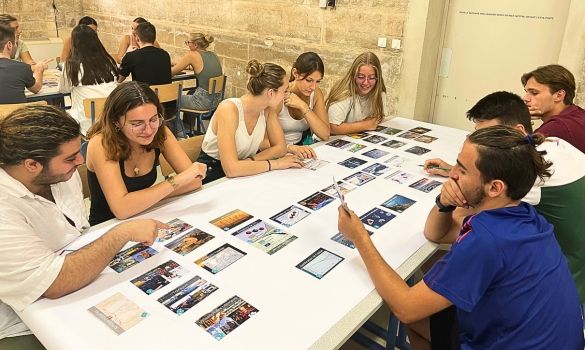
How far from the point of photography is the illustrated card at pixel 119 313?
132 cm

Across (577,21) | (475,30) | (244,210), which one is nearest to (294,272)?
(244,210)

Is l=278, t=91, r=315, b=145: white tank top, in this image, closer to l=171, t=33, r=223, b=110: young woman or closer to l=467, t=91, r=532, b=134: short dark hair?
l=467, t=91, r=532, b=134: short dark hair

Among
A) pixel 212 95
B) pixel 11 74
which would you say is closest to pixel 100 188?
pixel 11 74

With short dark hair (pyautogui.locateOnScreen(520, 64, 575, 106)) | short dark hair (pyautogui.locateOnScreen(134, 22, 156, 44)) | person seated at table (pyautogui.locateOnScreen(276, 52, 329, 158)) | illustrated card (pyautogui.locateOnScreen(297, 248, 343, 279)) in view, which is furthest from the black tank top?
short dark hair (pyautogui.locateOnScreen(134, 22, 156, 44))

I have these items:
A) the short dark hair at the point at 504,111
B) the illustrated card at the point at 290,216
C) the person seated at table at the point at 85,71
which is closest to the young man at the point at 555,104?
the short dark hair at the point at 504,111

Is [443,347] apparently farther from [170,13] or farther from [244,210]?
[170,13]

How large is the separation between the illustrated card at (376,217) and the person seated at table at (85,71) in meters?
2.94

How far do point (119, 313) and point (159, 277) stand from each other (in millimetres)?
197

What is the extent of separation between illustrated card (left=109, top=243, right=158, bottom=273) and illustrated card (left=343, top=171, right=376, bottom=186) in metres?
1.11

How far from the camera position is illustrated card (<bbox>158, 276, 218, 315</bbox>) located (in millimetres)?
1407

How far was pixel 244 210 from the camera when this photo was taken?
2.04 metres

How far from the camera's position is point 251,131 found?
272 centimetres

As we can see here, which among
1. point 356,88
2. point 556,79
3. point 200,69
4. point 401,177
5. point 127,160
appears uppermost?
point 556,79

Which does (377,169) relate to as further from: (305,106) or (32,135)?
(32,135)
